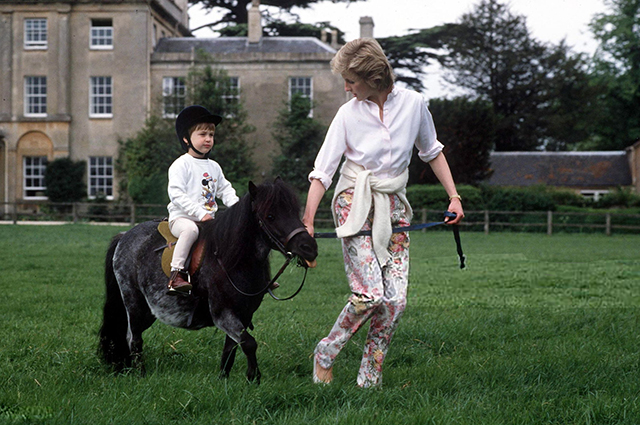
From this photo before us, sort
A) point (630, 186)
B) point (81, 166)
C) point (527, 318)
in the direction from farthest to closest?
1. point (630, 186)
2. point (81, 166)
3. point (527, 318)

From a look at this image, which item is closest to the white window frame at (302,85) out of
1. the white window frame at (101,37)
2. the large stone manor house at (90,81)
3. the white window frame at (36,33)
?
the large stone manor house at (90,81)

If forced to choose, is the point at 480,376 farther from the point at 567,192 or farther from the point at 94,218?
the point at 567,192

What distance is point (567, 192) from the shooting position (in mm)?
37562

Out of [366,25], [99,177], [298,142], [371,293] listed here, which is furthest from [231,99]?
[371,293]

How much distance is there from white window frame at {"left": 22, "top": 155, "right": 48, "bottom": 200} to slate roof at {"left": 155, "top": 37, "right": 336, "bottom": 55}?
8.28 m

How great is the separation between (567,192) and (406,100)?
115ft

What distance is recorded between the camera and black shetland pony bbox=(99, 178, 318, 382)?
4.41 metres

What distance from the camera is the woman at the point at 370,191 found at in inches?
174

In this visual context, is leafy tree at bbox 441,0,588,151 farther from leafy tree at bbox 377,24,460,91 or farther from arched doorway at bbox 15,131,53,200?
arched doorway at bbox 15,131,53,200

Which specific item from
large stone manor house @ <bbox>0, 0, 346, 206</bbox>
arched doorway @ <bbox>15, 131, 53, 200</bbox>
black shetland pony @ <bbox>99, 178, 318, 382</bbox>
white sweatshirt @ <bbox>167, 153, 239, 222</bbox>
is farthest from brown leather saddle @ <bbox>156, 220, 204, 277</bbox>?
arched doorway @ <bbox>15, 131, 53, 200</bbox>

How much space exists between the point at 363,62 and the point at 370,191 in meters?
0.77

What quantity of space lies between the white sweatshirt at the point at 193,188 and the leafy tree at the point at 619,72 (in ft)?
163

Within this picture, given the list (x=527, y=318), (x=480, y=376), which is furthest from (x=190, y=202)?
(x=527, y=318)

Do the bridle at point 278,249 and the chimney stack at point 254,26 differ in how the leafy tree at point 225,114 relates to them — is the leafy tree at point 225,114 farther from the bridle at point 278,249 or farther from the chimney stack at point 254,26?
the bridle at point 278,249
